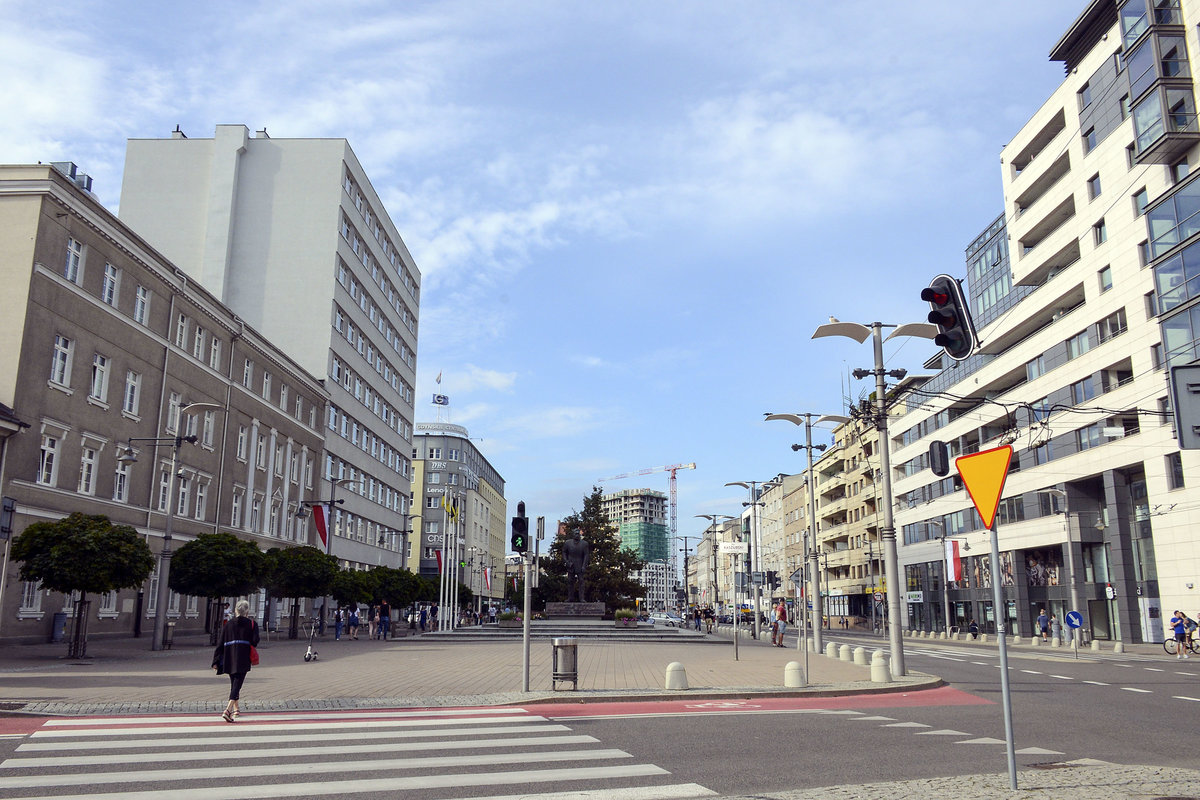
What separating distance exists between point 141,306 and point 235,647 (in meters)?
29.0

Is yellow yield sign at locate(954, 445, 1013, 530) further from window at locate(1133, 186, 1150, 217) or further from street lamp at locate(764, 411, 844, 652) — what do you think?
window at locate(1133, 186, 1150, 217)

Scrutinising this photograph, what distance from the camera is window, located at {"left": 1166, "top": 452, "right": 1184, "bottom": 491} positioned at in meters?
41.0

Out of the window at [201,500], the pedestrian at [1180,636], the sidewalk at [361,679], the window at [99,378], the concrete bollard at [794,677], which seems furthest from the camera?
the window at [201,500]

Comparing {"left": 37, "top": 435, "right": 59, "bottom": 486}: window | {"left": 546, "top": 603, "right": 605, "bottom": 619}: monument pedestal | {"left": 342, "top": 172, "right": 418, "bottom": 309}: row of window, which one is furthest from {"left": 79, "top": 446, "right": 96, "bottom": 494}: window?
{"left": 342, "top": 172, "right": 418, "bottom": 309}: row of window

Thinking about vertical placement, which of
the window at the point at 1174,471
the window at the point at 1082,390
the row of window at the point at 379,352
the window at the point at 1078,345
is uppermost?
the row of window at the point at 379,352

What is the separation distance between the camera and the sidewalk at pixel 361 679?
51.1 ft

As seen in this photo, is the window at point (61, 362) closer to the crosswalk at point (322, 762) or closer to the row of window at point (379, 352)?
the crosswalk at point (322, 762)

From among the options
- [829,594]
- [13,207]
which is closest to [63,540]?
[13,207]

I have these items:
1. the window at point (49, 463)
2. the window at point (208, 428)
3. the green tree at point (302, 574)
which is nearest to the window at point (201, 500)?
the window at point (208, 428)

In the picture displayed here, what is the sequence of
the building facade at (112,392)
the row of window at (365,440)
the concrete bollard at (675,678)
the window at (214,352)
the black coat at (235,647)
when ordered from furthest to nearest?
the row of window at (365,440) < the window at (214,352) < the building facade at (112,392) < the concrete bollard at (675,678) < the black coat at (235,647)

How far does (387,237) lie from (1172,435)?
6003 cm

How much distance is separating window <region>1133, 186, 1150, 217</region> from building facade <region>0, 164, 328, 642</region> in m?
42.9

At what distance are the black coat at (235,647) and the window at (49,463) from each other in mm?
21237

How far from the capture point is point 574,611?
167 feet
